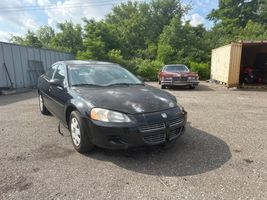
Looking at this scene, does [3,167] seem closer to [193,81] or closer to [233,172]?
[233,172]

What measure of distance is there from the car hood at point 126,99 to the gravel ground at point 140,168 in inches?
31.5

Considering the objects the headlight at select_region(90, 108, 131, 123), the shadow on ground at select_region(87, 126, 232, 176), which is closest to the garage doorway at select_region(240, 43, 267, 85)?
the shadow on ground at select_region(87, 126, 232, 176)

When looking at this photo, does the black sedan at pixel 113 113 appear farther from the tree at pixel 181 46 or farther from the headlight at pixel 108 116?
the tree at pixel 181 46

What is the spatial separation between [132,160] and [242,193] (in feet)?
5.07

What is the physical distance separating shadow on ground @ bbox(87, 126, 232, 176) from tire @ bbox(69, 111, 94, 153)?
185 mm

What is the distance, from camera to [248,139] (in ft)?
14.8

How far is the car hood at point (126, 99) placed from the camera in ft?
11.3

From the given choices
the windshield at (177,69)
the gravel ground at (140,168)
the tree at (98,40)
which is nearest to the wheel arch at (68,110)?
the gravel ground at (140,168)

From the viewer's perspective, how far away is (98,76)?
15.0 ft

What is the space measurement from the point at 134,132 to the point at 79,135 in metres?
0.99

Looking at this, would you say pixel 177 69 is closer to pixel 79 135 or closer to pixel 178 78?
pixel 178 78

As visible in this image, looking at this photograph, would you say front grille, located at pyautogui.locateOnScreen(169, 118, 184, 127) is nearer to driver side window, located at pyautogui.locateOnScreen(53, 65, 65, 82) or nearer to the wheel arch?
the wheel arch

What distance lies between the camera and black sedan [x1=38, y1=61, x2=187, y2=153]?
10.9ft

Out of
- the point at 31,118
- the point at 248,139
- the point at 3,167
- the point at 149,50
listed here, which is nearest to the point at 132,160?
the point at 3,167
